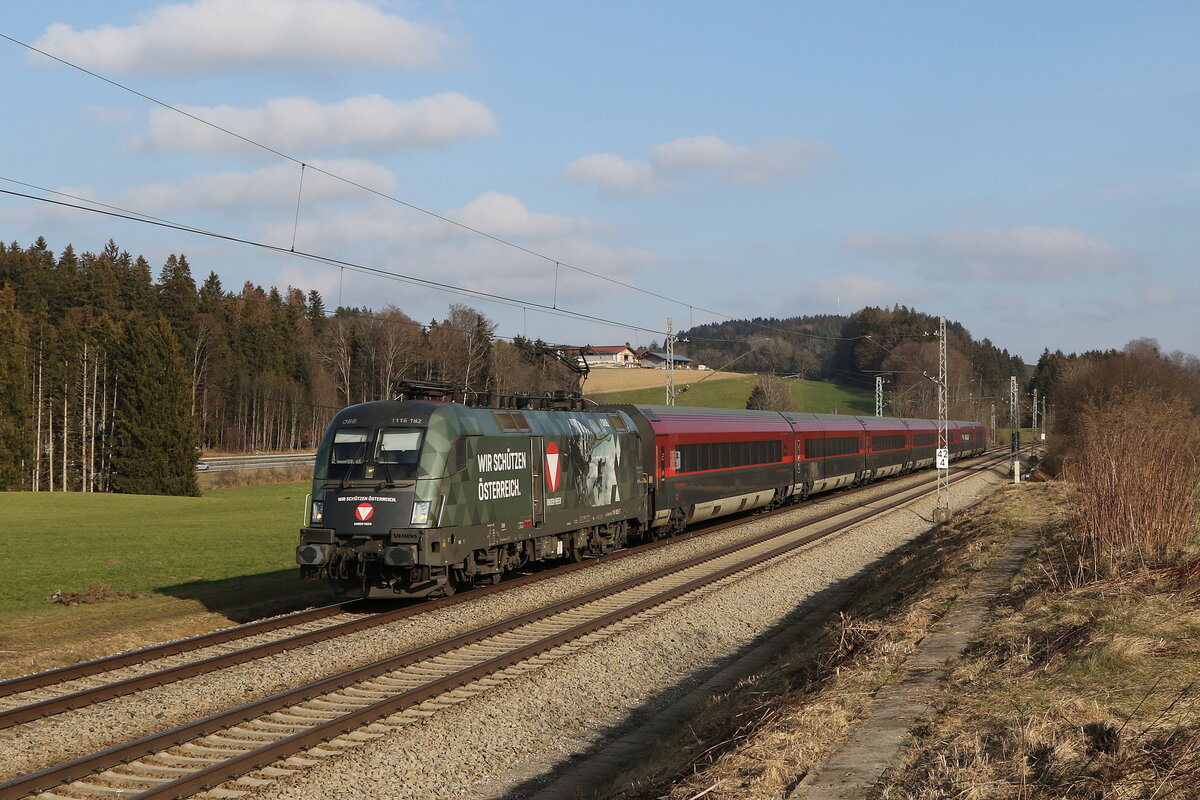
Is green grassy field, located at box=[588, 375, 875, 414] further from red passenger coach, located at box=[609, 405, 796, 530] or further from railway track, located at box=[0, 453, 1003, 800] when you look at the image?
railway track, located at box=[0, 453, 1003, 800]

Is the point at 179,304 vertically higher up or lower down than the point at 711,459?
higher up

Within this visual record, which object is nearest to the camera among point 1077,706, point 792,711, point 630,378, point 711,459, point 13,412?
point 1077,706

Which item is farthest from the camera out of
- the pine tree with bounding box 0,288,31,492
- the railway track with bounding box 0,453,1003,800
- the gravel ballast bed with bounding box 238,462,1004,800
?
the pine tree with bounding box 0,288,31,492

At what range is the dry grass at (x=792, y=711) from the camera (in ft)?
23.3

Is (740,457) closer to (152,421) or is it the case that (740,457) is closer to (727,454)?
(727,454)

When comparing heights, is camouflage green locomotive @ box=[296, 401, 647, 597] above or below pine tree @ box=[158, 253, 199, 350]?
below

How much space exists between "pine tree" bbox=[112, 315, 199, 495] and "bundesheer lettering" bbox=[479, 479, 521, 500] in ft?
148

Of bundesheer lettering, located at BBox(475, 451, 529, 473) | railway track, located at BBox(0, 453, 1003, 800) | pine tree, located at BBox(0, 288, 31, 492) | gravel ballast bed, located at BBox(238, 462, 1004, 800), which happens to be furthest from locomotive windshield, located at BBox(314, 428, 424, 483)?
pine tree, located at BBox(0, 288, 31, 492)

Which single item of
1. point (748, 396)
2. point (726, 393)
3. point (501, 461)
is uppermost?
point (726, 393)

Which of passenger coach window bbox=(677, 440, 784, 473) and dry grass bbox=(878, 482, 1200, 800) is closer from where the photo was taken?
dry grass bbox=(878, 482, 1200, 800)

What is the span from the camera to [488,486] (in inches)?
690

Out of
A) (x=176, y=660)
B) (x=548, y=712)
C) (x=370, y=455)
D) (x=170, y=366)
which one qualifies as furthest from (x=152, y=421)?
(x=548, y=712)

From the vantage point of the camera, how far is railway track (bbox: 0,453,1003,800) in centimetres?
815

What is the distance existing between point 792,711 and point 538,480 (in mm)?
11426
